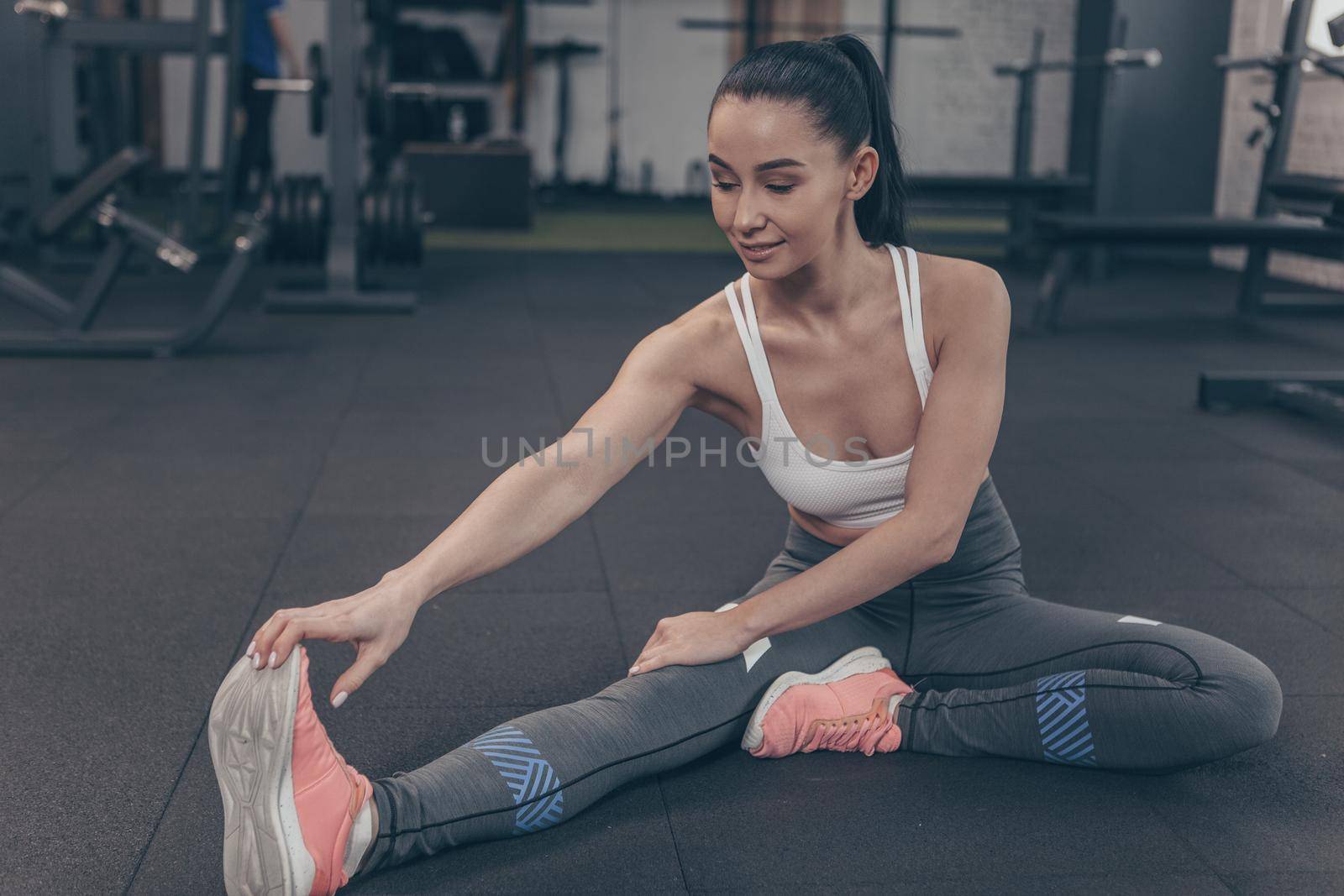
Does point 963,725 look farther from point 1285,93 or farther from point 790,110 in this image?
point 1285,93

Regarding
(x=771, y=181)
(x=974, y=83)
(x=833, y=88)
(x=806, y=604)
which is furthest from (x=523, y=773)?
(x=974, y=83)

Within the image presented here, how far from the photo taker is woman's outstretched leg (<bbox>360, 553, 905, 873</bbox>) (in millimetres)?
1190

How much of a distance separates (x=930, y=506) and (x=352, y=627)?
589 millimetres

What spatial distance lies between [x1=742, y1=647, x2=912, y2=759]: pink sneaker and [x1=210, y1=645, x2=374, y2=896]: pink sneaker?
0.49 meters

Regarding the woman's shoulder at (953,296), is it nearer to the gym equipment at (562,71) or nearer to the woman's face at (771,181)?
the woman's face at (771,181)

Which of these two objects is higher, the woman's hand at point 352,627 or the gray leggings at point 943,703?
the woman's hand at point 352,627

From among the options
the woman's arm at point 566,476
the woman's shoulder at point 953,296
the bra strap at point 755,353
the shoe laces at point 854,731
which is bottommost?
the shoe laces at point 854,731

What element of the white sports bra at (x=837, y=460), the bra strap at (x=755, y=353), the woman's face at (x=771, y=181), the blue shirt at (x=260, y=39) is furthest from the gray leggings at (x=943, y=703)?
the blue shirt at (x=260, y=39)

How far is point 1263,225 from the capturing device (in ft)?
13.7

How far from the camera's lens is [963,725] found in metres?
1.42

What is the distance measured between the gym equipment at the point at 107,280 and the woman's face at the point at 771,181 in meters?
2.82

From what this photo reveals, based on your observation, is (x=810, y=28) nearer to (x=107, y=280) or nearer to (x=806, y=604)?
(x=107, y=280)

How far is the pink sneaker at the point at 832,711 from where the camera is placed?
55.2 inches

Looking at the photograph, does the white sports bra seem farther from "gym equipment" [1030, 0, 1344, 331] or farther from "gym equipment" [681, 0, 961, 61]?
"gym equipment" [681, 0, 961, 61]
